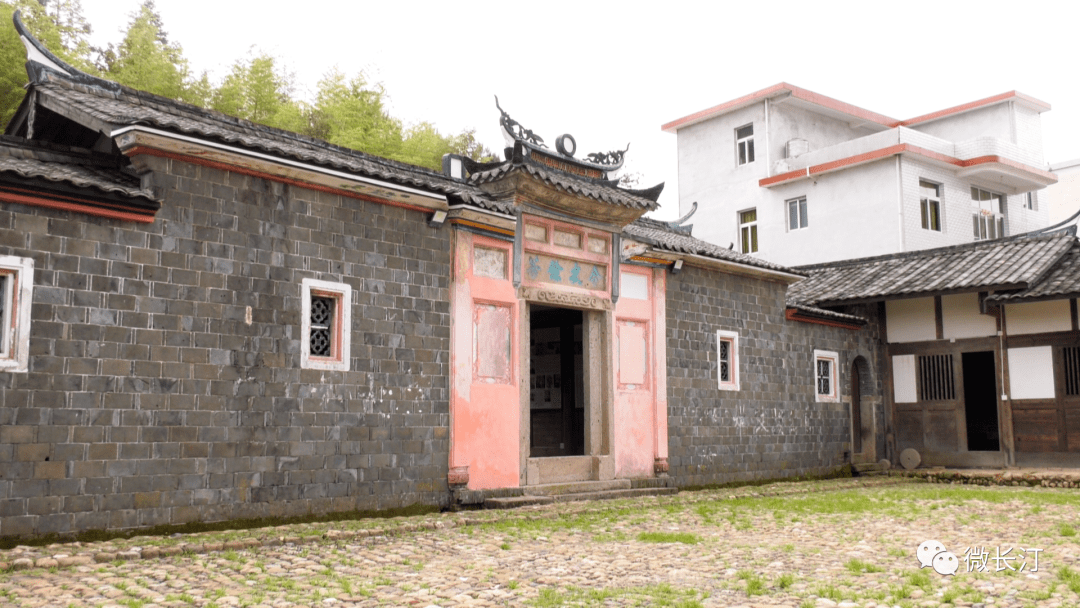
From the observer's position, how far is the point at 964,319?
17250mm

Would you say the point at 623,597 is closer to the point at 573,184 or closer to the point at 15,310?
the point at 15,310

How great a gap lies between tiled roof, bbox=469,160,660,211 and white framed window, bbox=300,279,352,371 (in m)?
2.71

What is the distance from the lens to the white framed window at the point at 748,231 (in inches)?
1121

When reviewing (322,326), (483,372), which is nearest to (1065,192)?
(483,372)

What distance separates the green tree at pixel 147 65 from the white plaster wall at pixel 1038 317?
19457 millimetres

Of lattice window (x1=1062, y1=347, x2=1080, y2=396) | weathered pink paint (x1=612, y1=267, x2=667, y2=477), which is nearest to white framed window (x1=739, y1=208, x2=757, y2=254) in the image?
lattice window (x1=1062, y1=347, x2=1080, y2=396)

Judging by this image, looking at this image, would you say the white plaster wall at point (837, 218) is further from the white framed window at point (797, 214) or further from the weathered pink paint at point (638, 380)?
the weathered pink paint at point (638, 380)

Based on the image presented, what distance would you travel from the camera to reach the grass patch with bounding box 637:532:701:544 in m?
8.31

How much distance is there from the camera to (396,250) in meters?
10.4

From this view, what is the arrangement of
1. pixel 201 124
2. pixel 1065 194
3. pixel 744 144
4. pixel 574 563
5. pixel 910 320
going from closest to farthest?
pixel 574 563 < pixel 201 124 < pixel 910 320 < pixel 744 144 < pixel 1065 194

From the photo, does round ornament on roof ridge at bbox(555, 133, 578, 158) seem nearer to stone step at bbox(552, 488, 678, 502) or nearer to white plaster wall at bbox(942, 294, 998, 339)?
stone step at bbox(552, 488, 678, 502)

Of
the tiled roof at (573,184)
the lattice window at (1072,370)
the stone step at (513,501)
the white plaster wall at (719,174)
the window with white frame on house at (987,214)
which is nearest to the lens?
the stone step at (513,501)

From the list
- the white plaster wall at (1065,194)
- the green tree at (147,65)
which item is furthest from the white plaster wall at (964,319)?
the white plaster wall at (1065,194)

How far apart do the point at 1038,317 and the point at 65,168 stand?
15716 mm
